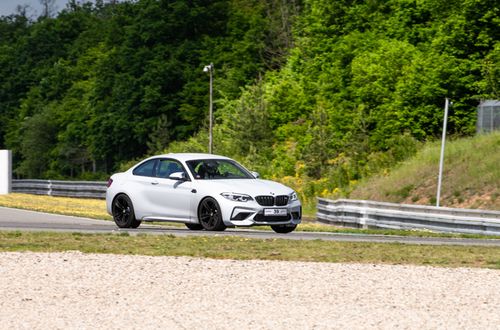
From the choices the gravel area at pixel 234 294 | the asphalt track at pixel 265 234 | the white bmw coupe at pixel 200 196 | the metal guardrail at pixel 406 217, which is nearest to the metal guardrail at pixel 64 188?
the metal guardrail at pixel 406 217

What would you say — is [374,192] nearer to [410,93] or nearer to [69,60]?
[410,93]

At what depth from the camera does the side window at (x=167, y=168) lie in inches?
891

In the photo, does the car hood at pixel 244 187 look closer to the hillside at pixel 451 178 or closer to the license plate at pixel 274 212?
the license plate at pixel 274 212

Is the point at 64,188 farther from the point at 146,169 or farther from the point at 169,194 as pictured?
the point at 169,194

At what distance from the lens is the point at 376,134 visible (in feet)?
189

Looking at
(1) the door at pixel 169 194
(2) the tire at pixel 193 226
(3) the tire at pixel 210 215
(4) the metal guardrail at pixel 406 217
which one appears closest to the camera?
(3) the tire at pixel 210 215

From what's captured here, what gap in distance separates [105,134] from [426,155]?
50.6 meters

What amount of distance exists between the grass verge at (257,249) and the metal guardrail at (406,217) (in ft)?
26.9

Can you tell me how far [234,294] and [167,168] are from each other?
10.8 metres

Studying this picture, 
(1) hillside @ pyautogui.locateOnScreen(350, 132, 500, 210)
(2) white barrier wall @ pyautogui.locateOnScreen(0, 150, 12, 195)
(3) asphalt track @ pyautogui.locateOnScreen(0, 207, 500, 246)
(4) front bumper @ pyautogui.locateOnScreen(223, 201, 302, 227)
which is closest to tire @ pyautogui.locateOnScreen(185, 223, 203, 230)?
(3) asphalt track @ pyautogui.locateOnScreen(0, 207, 500, 246)

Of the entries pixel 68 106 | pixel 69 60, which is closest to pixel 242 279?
pixel 68 106

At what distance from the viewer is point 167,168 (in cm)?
2280

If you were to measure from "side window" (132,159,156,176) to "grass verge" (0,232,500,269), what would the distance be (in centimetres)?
303

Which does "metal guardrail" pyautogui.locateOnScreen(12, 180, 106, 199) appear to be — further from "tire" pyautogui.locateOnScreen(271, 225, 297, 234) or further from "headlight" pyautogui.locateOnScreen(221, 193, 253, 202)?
"headlight" pyautogui.locateOnScreen(221, 193, 253, 202)
